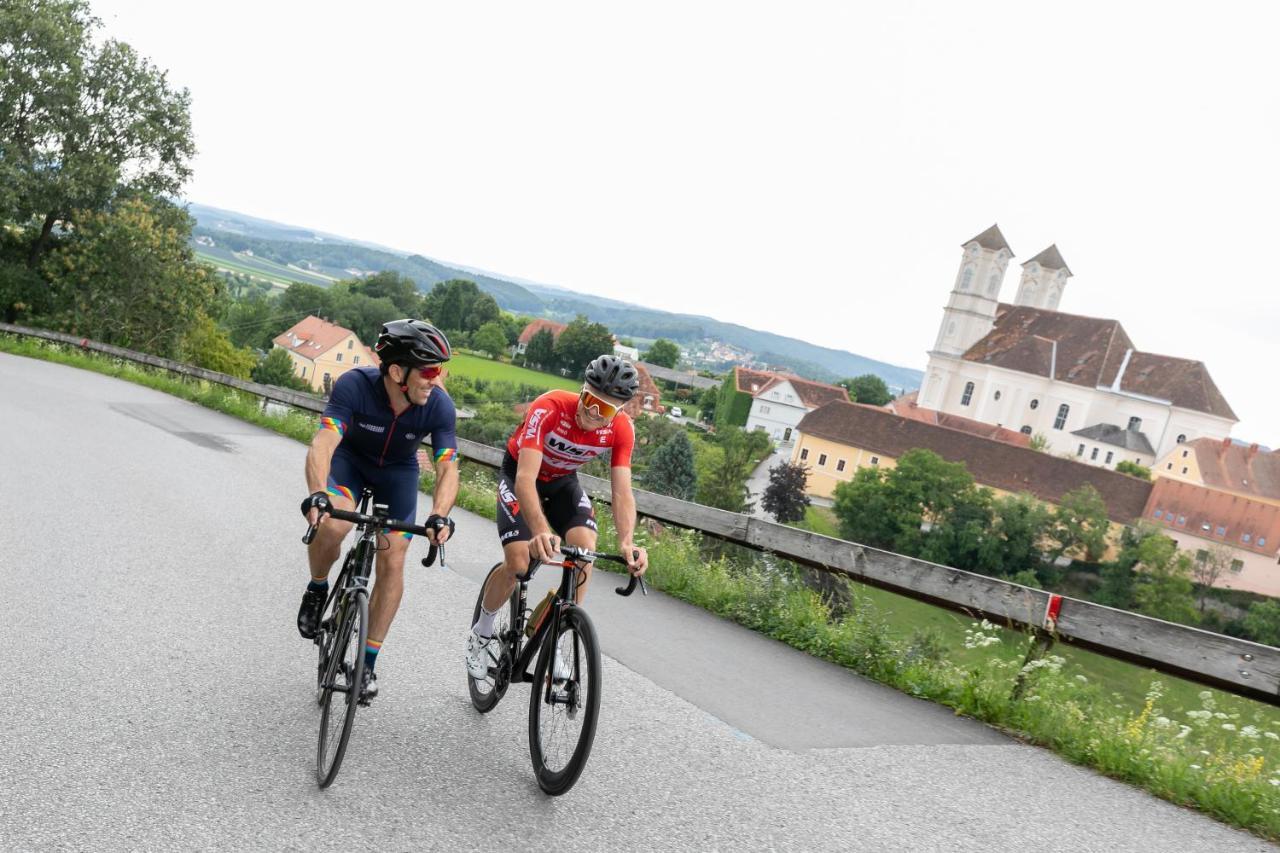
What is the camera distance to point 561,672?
4223mm

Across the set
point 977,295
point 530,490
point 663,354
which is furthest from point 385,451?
point 663,354

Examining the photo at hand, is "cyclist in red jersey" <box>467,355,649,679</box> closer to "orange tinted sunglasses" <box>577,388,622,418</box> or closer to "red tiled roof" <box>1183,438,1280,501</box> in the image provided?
"orange tinted sunglasses" <box>577,388,622,418</box>

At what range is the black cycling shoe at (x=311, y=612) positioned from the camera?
488 cm

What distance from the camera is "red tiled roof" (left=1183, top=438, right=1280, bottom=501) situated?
100 metres

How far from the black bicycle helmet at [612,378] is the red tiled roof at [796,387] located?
11690 centimetres

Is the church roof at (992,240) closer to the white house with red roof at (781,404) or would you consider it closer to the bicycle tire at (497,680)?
the white house with red roof at (781,404)

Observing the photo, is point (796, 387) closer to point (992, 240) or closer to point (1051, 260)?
point (992, 240)

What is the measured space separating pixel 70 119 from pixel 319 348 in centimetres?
5539

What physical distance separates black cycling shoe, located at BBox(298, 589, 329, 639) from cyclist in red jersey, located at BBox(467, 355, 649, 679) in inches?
30.0

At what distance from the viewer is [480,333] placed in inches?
4473

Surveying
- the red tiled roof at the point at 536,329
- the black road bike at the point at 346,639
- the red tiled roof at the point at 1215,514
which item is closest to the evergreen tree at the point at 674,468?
the red tiled roof at the point at 1215,514

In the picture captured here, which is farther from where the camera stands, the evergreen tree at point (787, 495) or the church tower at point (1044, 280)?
the church tower at point (1044, 280)

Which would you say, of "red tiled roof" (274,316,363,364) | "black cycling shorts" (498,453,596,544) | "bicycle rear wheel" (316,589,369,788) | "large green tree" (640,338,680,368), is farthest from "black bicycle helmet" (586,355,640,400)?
"large green tree" (640,338,680,368)

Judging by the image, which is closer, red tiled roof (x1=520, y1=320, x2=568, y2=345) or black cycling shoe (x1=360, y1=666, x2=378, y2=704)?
black cycling shoe (x1=360, y1=666, x2=378, y2=704)
